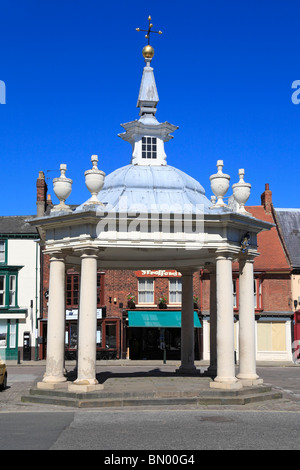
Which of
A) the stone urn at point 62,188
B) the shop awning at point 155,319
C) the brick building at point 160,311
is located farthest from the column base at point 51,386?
the brick building at point 160,311

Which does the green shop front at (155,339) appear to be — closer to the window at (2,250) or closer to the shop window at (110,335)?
the shop window at (110,335)

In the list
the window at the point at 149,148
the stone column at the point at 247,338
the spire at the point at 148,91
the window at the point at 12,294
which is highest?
the spire at the point at 148,91

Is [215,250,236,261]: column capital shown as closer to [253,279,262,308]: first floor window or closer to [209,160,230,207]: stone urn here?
[209,160,230,207]: stone urn

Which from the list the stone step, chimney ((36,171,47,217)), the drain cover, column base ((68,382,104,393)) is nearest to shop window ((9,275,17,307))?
chimney ((36,171,47,217))

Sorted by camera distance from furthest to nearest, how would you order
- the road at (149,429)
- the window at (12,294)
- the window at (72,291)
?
the window at (12,294) < the window at (72,291) < the road at (149,429)

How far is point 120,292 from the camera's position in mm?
46094

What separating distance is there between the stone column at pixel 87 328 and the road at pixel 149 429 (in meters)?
1.32

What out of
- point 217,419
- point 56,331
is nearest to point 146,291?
point 56,331

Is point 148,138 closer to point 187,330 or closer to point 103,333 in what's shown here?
point 187,330

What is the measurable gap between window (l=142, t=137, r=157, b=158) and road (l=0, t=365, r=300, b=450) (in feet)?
34.2

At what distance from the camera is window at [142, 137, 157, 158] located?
75.5 ft

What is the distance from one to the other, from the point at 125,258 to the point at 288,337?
2504 cm

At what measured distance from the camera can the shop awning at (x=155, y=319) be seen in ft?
144
